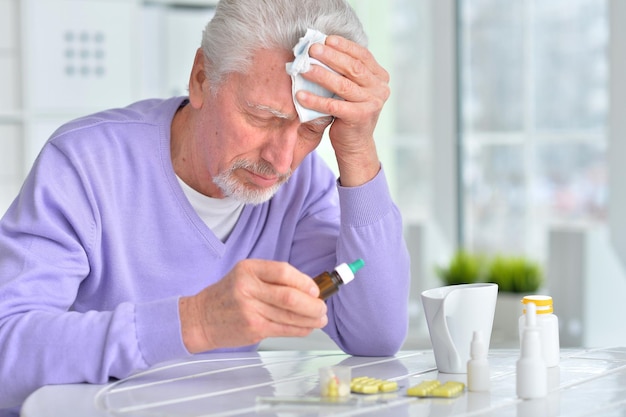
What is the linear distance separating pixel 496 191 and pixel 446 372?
8.76 feet

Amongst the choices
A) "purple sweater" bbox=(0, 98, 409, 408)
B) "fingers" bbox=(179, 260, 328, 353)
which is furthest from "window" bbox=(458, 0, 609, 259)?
"fingers" bbox=(179, 260, 328, 353)

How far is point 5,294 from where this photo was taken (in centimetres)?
156

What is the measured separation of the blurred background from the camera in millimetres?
3523

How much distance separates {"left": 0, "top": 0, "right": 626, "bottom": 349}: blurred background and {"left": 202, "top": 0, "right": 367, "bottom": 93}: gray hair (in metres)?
1.65

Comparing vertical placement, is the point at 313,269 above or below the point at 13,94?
below

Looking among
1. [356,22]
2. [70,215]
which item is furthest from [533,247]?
[70,215]

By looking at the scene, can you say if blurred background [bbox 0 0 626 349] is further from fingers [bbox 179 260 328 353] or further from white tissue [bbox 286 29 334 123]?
fingers [bbox 179 260 328 353]

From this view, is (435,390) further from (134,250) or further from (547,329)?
(134,250)

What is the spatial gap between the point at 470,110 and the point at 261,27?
2746 mm

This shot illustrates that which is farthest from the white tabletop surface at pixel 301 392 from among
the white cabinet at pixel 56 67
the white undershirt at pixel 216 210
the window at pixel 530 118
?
the white cabinet at pixel 56 67

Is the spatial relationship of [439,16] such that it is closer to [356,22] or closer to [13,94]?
[13,94]

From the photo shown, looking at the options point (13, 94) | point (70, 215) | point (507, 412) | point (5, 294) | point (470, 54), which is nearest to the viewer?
point (507, 412)

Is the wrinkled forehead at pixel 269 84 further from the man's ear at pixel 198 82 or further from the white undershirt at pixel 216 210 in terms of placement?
the white undershirt at pixel 216 210

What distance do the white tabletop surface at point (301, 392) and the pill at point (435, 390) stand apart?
0.04ft
